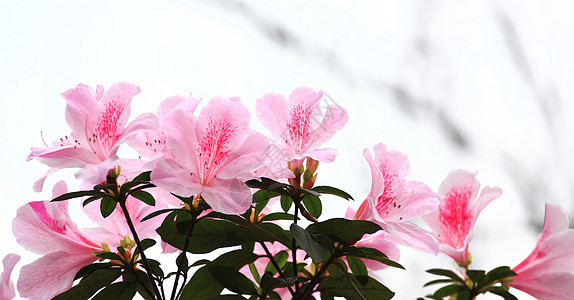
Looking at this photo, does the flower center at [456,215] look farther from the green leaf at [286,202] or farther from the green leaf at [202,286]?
the green leaf at [202,286]

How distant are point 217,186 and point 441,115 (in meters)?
2.10

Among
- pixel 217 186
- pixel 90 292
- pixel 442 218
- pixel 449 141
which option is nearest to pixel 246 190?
pixel 217 186

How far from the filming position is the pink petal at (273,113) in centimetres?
88

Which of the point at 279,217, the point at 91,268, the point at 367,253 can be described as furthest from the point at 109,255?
the point at 367,253

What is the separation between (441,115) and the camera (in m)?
2.68

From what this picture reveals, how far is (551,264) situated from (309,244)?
1.75 feet

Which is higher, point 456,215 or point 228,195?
point 456,215

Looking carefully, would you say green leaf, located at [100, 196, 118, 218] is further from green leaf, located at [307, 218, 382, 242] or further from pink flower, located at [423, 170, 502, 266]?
pink flower, located at [423, 170, 502, 266]

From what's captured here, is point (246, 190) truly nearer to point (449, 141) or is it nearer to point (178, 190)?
point (178, 190)

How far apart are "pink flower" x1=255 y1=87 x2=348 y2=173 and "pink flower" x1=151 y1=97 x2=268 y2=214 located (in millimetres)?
89

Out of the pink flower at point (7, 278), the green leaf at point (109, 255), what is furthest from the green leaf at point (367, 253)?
the pink flower at point (7, 278)

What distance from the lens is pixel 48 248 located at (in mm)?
874

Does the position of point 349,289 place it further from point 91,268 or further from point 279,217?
point 91,268

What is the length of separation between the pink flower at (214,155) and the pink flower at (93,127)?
0.05 meters
